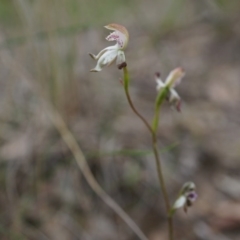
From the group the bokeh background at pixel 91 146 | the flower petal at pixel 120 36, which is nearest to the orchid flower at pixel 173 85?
the flower petal at pixel 120 36

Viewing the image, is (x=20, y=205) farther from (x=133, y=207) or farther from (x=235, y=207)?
(x=235, y=207)

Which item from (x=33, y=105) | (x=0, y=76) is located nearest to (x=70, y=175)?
(x=33, y=105)

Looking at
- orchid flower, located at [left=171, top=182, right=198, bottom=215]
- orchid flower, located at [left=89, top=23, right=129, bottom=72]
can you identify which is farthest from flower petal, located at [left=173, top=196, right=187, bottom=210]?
orchid flower, located at [left=89, top=23, right=129, bottom=72]

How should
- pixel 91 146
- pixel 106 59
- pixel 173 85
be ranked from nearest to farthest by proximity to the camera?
pixel 106 59 → pixel 173 85 → pixel 91 146

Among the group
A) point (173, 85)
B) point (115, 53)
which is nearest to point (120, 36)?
point (115, 53)

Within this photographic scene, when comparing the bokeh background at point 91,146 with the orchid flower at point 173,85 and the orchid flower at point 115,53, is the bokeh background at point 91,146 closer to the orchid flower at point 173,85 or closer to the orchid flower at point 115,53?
the orchid flower at point 173,85

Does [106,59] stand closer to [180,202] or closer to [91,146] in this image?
[180,202]
